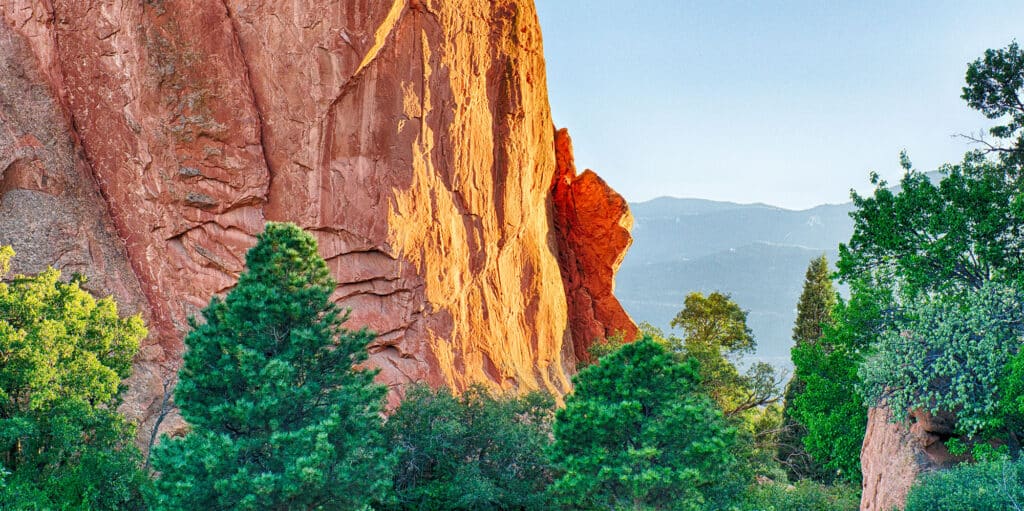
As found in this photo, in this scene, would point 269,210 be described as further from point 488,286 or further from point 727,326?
point 727,326

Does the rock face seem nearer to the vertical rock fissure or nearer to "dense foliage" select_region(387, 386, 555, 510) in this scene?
"dense foliage" select_region(387, 386, 555, 510)

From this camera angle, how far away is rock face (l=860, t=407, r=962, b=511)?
773 inches

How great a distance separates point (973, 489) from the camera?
17031 mm

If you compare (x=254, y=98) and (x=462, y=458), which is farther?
(x=254, y=98)

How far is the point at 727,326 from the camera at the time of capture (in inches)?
1870

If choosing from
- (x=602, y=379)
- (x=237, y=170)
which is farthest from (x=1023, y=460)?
(x=237, y=170)

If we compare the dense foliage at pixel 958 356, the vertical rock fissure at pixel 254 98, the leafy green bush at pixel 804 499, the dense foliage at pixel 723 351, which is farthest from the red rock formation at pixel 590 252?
the dense foliage at pixel 958 356

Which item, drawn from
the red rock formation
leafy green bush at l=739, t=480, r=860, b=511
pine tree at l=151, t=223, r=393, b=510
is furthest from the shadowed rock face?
the red rock formation

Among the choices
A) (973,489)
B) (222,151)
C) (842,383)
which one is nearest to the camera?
(973,489)

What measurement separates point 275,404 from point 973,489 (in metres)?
17.1

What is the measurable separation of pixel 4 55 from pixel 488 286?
837 inches

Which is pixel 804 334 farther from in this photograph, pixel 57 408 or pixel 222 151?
pixel 57 408

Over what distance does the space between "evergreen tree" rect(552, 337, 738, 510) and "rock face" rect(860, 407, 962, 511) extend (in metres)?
4.61

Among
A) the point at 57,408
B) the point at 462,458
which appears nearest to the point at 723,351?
the point at 462,458
